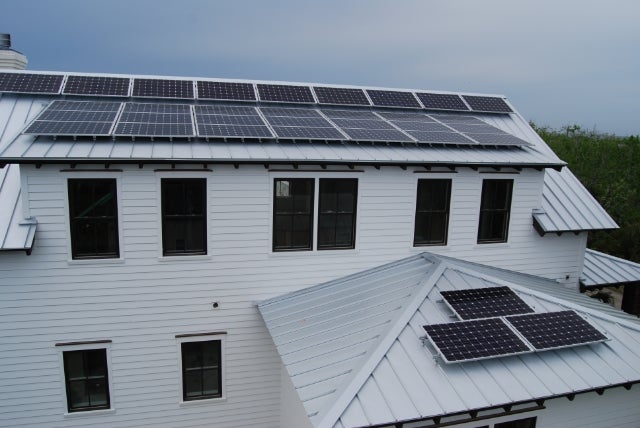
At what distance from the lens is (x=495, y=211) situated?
35.4 ft

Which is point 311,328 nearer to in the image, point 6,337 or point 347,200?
point 347,200

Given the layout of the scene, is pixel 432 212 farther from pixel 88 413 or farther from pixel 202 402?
pixel 88 413

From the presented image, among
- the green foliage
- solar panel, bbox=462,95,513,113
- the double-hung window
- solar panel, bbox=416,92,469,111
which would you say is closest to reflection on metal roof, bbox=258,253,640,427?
the double-hung window

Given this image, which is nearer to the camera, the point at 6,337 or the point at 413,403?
the point at 413,403

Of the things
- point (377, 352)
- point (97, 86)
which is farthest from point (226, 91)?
point (377, 352)

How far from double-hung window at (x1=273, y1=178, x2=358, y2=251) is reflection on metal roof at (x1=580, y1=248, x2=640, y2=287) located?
7.34 meters

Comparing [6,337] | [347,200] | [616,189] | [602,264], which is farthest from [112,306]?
[616,189]

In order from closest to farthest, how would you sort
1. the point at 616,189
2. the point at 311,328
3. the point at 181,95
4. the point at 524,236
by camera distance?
the point at 311,328 → the point at 524,236 → the point at 181,95 → the point at 616,189

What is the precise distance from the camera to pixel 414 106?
45.1 ft

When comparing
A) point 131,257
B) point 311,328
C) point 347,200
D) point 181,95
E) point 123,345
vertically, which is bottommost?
point 123,345

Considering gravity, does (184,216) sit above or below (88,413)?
above

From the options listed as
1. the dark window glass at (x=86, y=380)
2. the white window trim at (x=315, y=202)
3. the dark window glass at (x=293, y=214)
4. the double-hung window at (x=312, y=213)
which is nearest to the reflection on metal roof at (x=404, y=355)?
the white window trim at (x=315, y=202)

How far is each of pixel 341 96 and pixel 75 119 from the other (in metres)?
7.33

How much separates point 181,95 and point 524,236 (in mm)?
9764
